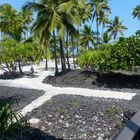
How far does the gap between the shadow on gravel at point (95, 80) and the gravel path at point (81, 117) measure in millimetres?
7086

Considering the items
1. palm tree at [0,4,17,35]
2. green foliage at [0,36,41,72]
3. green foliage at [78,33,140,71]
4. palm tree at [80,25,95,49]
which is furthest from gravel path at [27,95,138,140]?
palm tree at [80,25,95,49]

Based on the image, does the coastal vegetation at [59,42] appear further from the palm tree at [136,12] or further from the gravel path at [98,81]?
the palm tree at [136,12]

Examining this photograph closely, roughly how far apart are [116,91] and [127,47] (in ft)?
12.8

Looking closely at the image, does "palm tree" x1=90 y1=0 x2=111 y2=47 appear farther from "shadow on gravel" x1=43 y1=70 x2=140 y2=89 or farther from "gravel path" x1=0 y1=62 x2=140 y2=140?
"gravel path" x1=0 y1=62 x2=140 y2=140

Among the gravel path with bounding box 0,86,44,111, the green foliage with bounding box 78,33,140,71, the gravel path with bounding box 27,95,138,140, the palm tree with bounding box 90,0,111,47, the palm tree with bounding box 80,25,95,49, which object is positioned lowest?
the gravel path with bounding box 27,95,138,140

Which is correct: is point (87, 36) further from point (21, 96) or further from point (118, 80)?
point (21, 96)

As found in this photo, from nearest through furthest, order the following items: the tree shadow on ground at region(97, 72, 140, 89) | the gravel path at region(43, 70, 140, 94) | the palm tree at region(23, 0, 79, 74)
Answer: the gravel path at region(43, 70, 140, 94), the tree shadow on ground at region(97, 72, 140, 89), the palm tree at region(23, 0, 79, 74)

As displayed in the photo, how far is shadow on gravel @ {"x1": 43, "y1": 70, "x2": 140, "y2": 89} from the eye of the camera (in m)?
22.6

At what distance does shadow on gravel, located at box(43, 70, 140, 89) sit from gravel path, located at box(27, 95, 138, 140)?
7086mm

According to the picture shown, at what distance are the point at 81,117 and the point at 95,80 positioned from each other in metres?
10.9

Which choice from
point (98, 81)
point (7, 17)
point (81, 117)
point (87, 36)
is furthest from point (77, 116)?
point (87, 36)

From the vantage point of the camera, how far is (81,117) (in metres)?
12.9

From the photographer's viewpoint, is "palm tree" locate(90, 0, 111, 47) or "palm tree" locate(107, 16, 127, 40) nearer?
"palm tree" locate(90, 0, 111, 47)

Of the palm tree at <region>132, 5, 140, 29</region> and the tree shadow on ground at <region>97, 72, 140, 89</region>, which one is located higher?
the palm tree at <region>132, 5, 140, 29</region>
